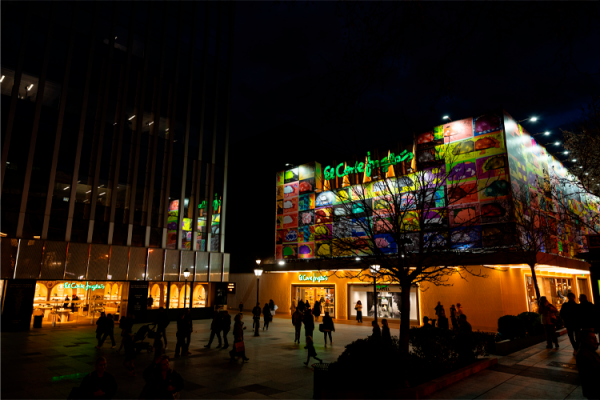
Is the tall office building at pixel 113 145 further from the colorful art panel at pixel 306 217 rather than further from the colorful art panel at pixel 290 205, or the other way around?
the colorful art panel at pixel 306 217

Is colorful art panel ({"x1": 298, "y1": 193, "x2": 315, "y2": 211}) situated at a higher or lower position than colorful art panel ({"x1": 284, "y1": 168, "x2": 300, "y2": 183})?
lower

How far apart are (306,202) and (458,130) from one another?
1600 centimetres

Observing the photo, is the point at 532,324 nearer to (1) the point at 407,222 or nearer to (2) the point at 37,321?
(1) the point at 407,222

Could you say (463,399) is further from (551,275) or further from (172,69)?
(172,69)

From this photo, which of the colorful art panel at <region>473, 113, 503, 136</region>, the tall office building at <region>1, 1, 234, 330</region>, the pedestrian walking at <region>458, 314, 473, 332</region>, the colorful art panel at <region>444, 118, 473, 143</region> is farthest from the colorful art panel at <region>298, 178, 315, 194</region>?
the pedestrian walking at <region>458, 314, 473, 332</region>

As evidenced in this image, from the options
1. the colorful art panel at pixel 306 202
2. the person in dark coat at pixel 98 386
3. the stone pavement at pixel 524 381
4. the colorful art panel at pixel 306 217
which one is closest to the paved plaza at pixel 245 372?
the stone pavement at pixel 524 381

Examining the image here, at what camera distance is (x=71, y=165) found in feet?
92.1

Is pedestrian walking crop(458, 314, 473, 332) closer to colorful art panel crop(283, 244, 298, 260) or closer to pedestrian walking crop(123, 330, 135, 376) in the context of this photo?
pedestrian walking crop(123, 330, 135, 376)

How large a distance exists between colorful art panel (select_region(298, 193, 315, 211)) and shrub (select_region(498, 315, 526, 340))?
2321 centimetres

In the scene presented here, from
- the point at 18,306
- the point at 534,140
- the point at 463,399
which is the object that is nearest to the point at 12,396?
the point at 463,399

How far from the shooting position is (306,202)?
37.9m

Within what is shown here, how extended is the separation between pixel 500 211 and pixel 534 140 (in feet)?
36.7

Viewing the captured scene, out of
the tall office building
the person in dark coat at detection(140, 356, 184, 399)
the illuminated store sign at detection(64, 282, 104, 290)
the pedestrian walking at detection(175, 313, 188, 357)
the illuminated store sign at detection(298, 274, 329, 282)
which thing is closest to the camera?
the person in dark coat at detection(140, 356, 184, 399)

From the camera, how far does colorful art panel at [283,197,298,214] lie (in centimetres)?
3873
